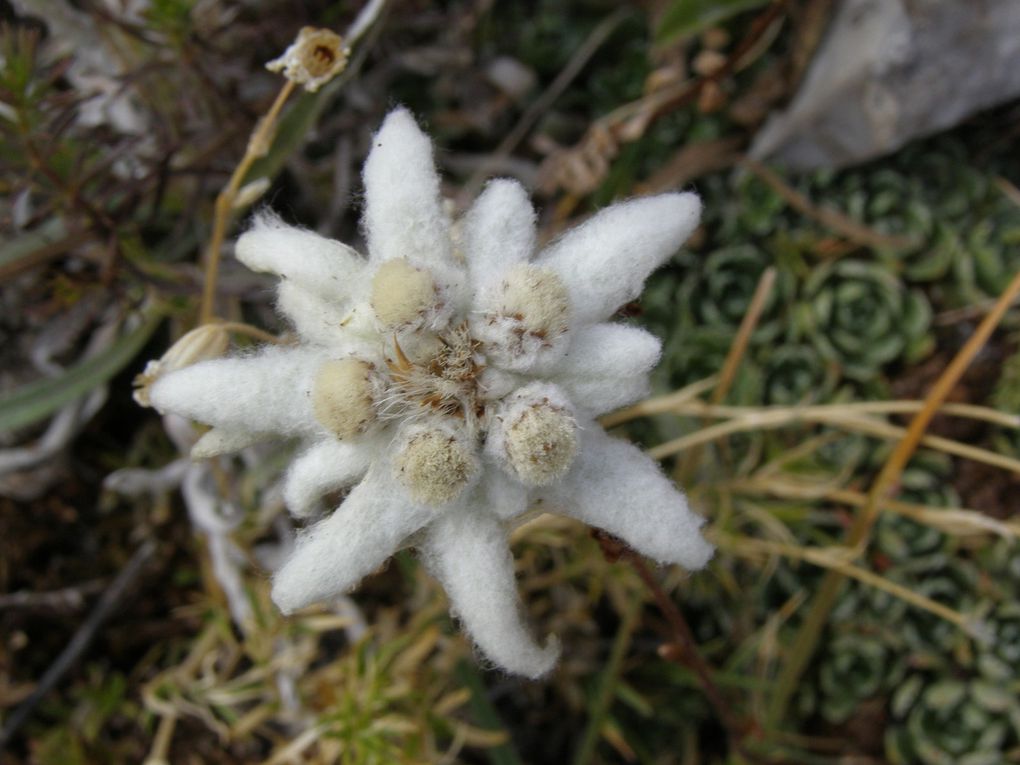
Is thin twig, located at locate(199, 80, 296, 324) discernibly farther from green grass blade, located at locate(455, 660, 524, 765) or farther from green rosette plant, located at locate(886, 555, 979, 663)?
green rosette plant, located at locate(886, 555, 979, 663)

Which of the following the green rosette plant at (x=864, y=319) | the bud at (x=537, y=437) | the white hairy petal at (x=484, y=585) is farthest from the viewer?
the green rosette plant at (x=864, y=319)

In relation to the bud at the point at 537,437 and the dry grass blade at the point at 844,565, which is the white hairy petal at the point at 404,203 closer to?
the bud at the point at 537,437

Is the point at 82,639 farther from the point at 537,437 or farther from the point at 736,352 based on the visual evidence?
the point at 736,352

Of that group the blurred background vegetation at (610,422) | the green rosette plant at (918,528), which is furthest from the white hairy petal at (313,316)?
the green rosette plant at (918,528)

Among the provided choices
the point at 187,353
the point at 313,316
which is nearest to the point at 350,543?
the point at 313,316

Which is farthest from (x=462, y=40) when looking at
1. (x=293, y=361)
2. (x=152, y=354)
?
(x=293, y=361)

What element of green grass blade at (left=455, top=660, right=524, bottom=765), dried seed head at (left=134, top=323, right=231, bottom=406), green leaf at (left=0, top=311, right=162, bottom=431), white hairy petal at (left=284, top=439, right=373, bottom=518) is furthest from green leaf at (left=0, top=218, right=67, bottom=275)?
green grass blade at (left=455, top=660, right=524, bottom=765)

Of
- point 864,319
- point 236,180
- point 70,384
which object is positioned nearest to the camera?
point 236,180

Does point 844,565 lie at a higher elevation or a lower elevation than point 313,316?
lower
